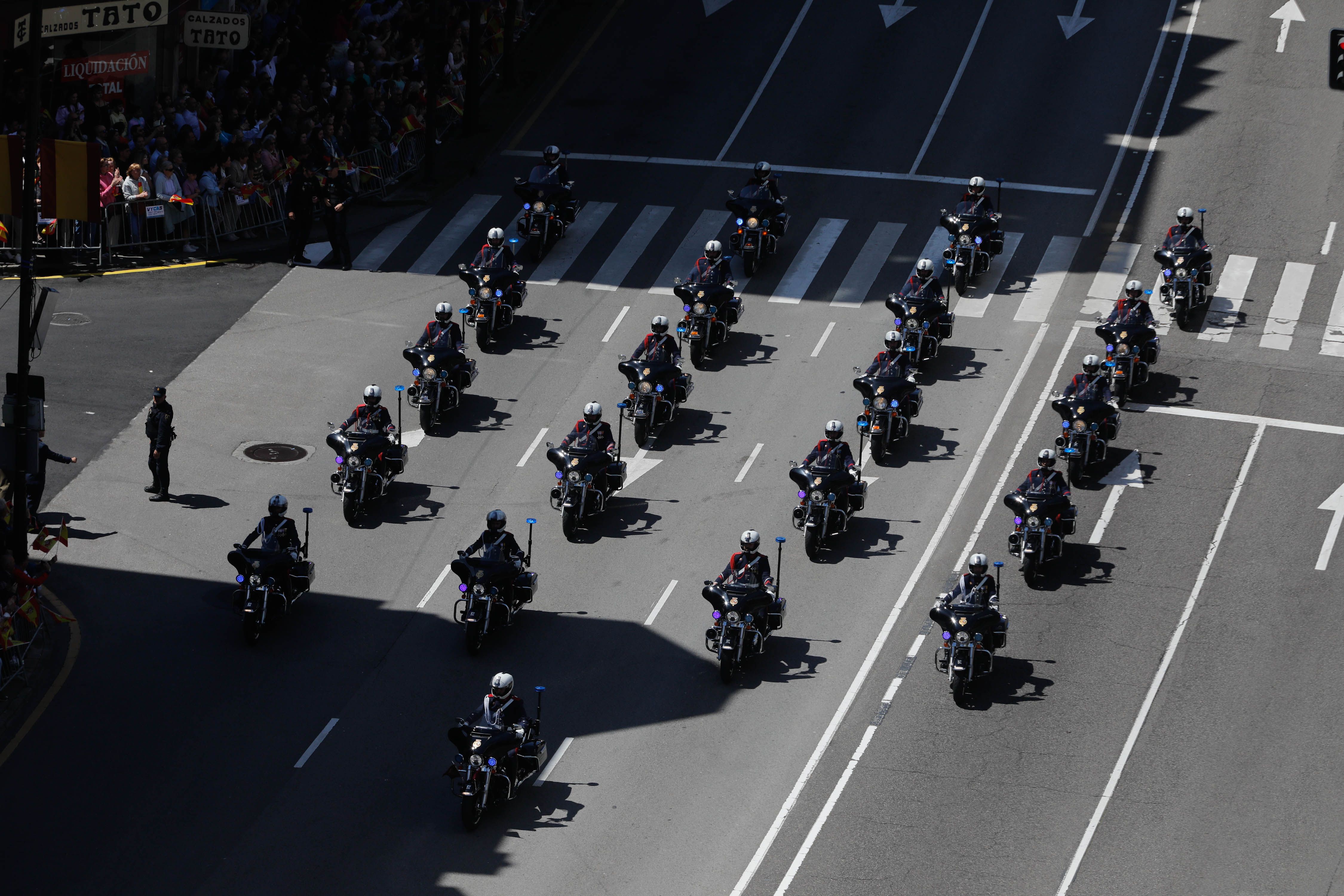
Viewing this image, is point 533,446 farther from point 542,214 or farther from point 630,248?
point 630,248

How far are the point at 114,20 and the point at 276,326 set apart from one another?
715 cm

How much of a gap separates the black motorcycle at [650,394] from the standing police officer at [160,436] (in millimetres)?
8194

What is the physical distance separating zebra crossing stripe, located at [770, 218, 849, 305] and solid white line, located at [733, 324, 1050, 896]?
5227 mm

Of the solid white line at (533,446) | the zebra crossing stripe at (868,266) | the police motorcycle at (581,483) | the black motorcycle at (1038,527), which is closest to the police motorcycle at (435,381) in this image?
the solid white line at (533,446)

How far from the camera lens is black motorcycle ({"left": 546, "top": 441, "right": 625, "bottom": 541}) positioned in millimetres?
35375

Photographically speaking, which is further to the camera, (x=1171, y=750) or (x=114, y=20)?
(x=114, y=20)

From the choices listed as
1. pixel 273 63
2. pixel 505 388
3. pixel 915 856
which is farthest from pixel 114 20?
pixel 915 856

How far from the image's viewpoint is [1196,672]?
32.0 m

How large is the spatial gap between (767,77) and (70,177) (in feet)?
81.8

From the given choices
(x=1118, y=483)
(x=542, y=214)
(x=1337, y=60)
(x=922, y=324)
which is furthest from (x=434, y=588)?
(x=1337, y=60)

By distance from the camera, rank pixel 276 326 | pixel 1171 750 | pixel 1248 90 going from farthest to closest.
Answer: pixel 1248 90
pixel 276 326
pixel 1171 750

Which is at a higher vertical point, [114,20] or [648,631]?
[114,20]

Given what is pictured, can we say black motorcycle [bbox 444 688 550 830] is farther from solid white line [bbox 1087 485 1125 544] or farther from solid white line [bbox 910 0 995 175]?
solid white line [bbox 910 0 995 175]

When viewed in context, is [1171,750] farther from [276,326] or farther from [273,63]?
[273,63]
